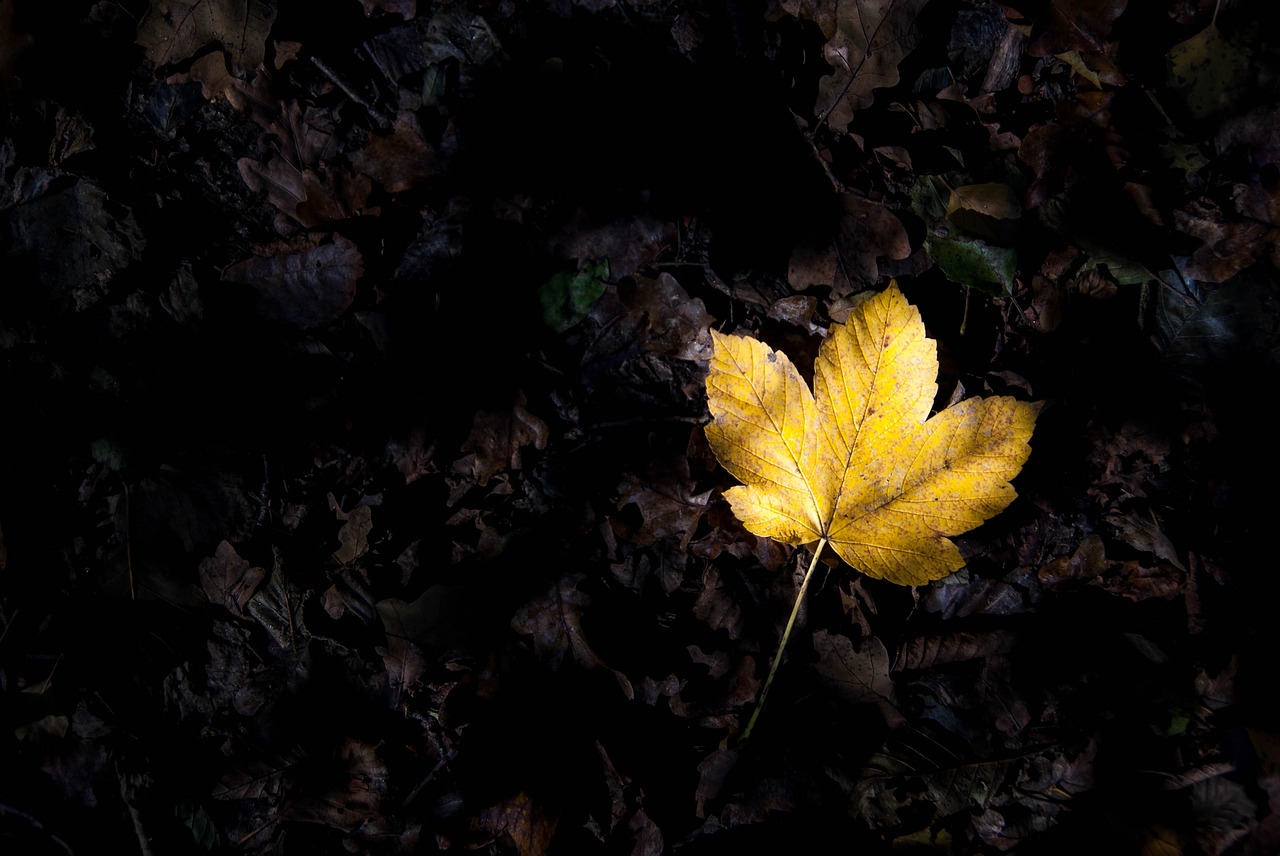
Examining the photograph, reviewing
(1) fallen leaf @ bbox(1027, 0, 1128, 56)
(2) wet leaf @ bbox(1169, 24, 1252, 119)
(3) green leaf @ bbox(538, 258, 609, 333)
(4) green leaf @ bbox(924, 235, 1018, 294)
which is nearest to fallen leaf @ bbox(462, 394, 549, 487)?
(3) green leaf @ bbox(538, 258, 609, 333)

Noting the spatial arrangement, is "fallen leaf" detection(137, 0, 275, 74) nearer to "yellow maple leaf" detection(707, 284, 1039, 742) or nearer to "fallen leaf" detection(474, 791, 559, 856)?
"yellow maple leaf" detection(707, 284, 1039, 742)

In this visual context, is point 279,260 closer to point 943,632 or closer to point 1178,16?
point 943,632

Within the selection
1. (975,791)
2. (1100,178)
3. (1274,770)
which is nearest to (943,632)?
(975,791)

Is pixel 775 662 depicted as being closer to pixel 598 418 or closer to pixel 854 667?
pixel 854 667

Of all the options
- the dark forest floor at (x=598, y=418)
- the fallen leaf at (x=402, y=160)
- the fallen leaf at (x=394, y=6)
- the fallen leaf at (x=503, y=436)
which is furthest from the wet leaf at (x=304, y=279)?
the fallen leaf at (x=394, y=6)

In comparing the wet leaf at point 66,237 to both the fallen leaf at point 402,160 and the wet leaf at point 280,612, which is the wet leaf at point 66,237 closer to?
the fallen leaf at point 402,160
